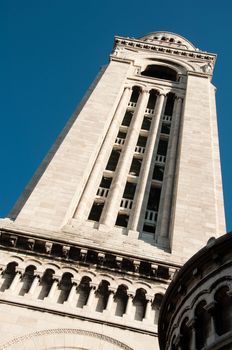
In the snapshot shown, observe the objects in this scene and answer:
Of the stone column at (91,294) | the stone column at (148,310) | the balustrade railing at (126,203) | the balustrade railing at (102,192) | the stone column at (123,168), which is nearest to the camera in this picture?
the stone column at (148,310)

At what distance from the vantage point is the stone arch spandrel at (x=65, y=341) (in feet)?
49.7

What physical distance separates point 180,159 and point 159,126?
565 centimetres

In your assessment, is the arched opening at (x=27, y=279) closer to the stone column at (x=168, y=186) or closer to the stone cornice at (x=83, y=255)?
the stone cornice at (x=83, y=255)

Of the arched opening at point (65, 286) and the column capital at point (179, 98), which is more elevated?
the column capital at point (179, 98)

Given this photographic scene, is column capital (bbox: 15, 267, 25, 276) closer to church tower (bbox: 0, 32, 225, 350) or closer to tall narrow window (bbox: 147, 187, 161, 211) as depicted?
church tower (bbox: 0, 32, 225, 350)

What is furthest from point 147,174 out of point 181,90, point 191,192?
point 181,90

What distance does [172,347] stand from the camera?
11.5m

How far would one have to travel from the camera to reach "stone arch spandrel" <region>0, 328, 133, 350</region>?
49.7ft

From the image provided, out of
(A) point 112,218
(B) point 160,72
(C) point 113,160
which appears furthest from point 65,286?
(B) point 160,72

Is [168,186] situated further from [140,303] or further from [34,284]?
[34,284]

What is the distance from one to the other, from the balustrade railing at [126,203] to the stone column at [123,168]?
7.5 inches

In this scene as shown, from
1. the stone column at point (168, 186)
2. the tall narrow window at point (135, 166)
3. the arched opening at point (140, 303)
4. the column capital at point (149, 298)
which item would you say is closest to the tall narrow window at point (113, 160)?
the tall narrow window at point (135, 166)

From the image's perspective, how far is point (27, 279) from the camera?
57.1 feet

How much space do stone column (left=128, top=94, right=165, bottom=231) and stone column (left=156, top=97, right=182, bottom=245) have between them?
0.87m
